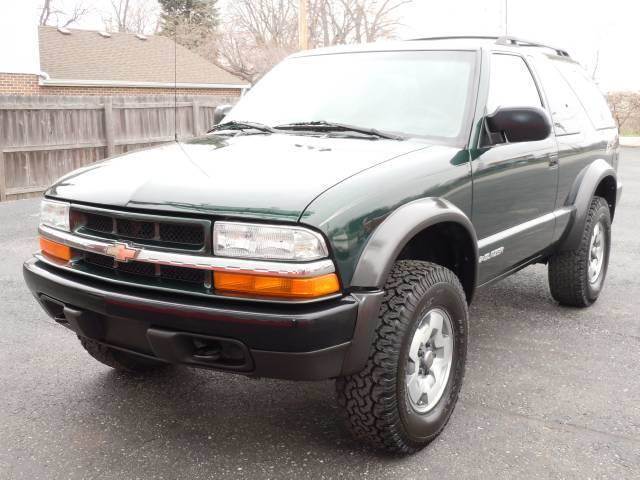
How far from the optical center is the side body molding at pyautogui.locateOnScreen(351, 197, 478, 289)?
2586mm

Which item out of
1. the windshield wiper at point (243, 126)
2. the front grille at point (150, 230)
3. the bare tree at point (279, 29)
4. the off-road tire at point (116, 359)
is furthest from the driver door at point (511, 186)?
the bare tree at point (279, 29)

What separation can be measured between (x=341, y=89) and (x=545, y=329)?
2.20m

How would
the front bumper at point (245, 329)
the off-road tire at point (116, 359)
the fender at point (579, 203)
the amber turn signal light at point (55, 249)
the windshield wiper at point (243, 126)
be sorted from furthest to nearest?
the fender at point (579, 203)
the windshield wiper at point (243, 126)
the off-road tire at point (116, 359)
the amber turn signal light at point (55, 249)
the front bumper at point (245, 329)

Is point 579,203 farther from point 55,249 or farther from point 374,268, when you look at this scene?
point 55,249

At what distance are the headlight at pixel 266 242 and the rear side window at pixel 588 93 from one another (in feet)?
10.2

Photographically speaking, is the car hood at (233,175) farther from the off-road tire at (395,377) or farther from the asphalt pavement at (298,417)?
the asphalt pavement at (298,417)

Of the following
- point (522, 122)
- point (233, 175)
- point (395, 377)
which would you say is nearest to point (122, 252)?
point (233, 175)

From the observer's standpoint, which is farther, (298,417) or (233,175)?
(298,417)

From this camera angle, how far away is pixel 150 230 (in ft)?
8.89

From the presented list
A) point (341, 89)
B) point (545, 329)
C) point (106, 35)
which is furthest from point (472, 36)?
point (106, 35)

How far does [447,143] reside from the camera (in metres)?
3.42

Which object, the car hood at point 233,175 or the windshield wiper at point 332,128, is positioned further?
the windshield wiper at point 332,128

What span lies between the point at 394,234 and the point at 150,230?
98 cm

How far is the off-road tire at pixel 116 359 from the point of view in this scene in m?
3.62
